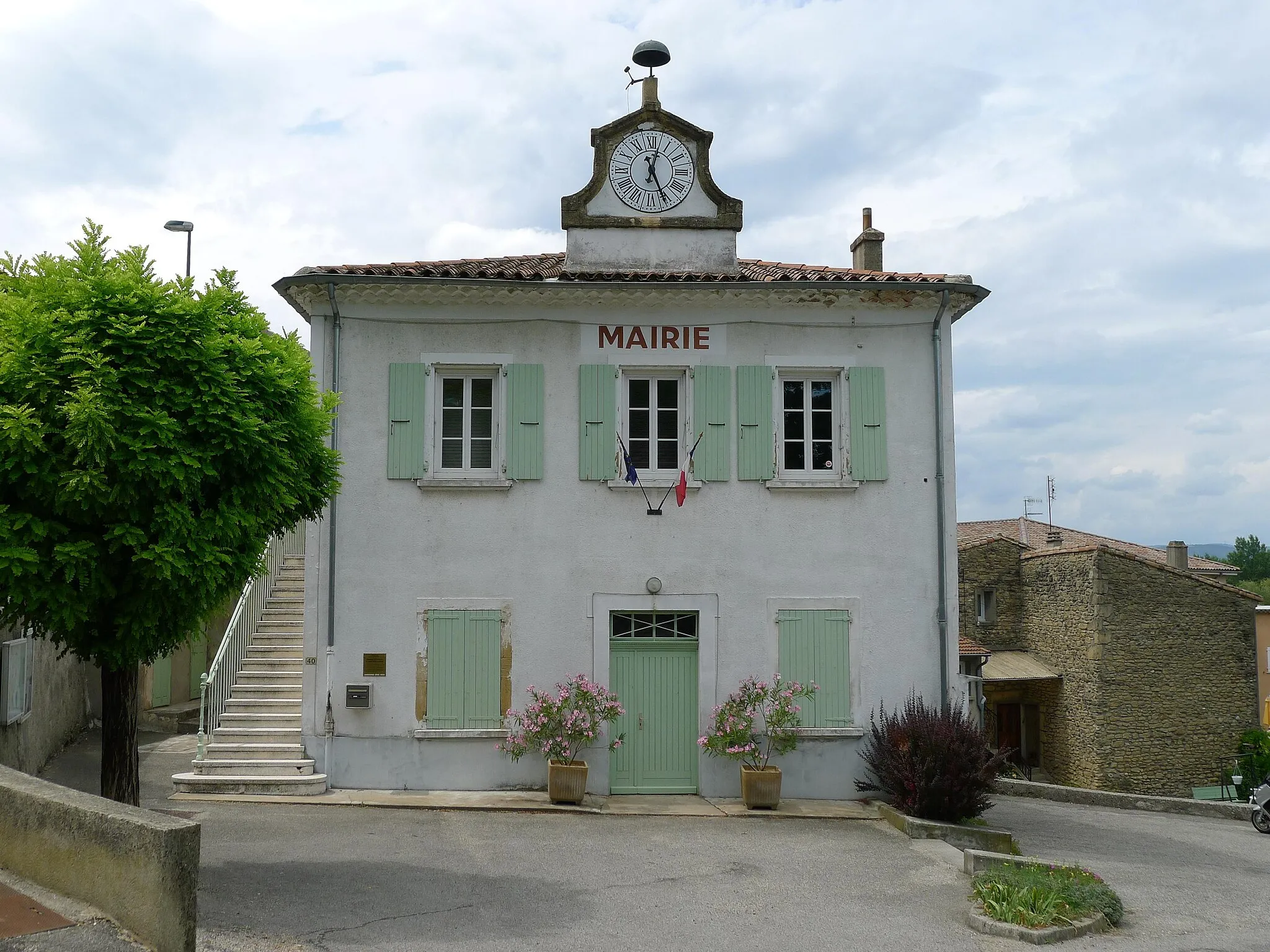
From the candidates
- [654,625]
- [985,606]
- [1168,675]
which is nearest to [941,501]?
[654,625]

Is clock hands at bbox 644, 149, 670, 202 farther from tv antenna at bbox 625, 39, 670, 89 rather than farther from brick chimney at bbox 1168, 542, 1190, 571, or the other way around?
brick chimney at bbox 1168, 542, 1190, 571

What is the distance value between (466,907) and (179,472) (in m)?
3.51

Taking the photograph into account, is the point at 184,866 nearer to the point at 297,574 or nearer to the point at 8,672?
the point at 8,672

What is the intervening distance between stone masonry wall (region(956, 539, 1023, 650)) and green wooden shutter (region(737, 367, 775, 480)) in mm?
18491

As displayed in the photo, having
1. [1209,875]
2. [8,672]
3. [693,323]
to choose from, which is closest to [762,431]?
[693,323]

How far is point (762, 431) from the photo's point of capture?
12.6 m

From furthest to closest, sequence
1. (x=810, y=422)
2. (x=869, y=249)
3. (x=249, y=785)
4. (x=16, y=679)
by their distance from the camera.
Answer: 1. (x=869, y=249)
2. (x=810, y=422)
3. (x=249, y=785)
4. (x=16, y=679)

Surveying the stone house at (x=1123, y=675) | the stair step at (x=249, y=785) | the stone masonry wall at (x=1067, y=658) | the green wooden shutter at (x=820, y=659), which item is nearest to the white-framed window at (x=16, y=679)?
the stair step at (x=249, y=785)

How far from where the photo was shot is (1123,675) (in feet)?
88.3

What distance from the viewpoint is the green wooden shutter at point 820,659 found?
40.6ft

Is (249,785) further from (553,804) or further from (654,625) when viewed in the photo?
(654,625)

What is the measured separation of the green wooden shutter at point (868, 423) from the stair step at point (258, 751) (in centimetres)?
672

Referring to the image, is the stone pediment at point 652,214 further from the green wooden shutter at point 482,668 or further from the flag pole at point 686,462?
the green wooden shutter at point 482,668

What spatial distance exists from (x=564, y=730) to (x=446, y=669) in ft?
4.94
